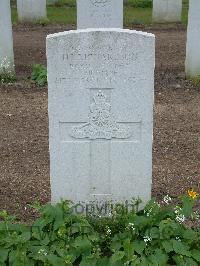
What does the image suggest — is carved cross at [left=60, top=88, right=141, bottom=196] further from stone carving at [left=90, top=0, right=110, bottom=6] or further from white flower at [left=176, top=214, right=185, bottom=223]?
stone carving at [left=90, top=0, right=110, bottom=6]

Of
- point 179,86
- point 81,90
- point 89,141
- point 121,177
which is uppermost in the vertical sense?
point 81,90

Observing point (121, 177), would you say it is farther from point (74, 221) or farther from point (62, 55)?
point (62, 55)

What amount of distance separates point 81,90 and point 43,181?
1.40 m

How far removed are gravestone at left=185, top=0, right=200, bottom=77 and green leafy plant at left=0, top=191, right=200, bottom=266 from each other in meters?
5.00

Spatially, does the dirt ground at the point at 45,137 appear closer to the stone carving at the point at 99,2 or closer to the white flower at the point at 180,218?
the white flower at the point at 180,218

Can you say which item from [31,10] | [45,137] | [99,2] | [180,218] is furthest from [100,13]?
[31,10]

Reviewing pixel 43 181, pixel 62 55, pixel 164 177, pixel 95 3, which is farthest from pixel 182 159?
pixel 95 3

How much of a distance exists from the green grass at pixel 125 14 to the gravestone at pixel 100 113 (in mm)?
10922

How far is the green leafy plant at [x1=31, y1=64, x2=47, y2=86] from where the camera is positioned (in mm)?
8523

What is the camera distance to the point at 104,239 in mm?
3883

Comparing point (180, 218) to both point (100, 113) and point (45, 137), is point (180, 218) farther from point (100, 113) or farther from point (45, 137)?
point (45, 137)

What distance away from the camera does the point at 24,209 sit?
15.0 feet

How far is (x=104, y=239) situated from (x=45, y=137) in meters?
2.62

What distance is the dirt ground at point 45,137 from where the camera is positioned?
16.5 feet
